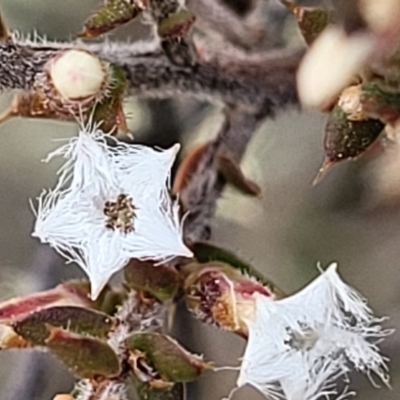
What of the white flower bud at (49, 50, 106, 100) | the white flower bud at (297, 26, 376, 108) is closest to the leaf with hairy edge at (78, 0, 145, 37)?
the white flower bud at (49, 50, 106, 100)

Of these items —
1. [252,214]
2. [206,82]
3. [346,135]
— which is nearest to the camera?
[346,135]

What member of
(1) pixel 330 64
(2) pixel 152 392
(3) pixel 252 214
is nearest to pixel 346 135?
(1) pixel 330 64

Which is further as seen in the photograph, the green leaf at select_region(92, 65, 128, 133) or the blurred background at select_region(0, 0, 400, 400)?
the blurred background at select_region(0, 0, 400, 400)

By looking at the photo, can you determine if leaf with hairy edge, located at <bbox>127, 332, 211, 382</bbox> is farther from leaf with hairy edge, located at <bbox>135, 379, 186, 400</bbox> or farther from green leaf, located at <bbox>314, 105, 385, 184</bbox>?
green leaf, located at <bbox>314, 105, 385, 184</bbox>

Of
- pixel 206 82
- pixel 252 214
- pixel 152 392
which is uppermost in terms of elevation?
pixel 206 82

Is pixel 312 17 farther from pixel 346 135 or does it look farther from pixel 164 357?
pixel 164 357

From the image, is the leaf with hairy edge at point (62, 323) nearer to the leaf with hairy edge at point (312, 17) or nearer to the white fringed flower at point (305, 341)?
the white fringed flower at point (305, 341)


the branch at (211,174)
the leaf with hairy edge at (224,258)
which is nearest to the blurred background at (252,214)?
the branch at (211,174)
